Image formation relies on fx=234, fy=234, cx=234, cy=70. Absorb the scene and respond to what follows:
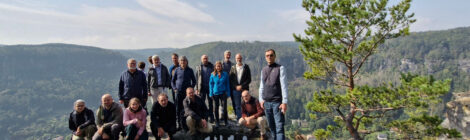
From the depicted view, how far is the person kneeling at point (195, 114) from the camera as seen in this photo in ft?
20.0

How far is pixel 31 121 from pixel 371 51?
18695cm

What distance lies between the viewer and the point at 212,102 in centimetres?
743

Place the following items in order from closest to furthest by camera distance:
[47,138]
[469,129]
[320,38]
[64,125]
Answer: [320,38] < [469,129] < [47,138] < [64,125]

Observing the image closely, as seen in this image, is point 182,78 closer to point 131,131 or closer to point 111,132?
point 131,131

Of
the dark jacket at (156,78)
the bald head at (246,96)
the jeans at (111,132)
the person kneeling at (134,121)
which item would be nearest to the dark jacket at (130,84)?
the dark jacket at (156,78)

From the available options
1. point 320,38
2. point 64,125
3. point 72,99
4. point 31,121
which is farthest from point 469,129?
point 72,99

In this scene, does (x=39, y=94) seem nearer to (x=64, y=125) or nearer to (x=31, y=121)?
(x=31, y=121)

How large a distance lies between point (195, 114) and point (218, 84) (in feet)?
3.99

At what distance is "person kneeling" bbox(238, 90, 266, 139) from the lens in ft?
19.8

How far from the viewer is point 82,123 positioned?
5930 millimetres

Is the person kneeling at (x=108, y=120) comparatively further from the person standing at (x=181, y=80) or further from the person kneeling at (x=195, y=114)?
the person standing at (x=181, y=80)

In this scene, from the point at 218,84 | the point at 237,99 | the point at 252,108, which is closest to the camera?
the point at 252,108

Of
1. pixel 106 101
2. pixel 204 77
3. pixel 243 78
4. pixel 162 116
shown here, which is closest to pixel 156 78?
pixel 204 77

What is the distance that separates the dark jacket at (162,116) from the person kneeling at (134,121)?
0.26 metres
